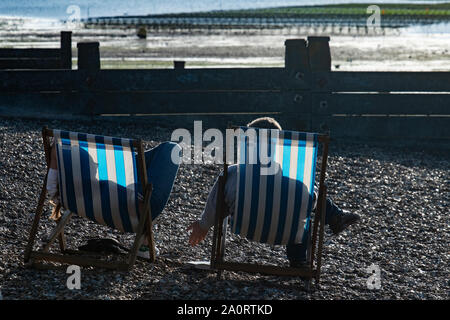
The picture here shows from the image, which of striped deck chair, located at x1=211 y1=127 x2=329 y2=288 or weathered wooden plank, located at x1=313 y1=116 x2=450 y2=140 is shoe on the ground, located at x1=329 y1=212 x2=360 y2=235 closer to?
striped deck chair, located at x1=211 y1=127 x2=329 y2=288

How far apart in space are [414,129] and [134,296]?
24.7 feet

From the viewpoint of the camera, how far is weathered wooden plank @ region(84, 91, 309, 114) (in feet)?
40.8

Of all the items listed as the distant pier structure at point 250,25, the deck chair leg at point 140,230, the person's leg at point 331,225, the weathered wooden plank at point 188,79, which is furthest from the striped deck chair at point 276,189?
the distant pier structure at point 250,25

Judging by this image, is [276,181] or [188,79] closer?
[276,181]

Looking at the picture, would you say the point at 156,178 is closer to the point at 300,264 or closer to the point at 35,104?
the point at 300,264

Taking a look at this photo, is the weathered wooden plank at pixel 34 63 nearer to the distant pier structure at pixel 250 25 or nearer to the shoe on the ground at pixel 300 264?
the shoe on the ground at pixel 300 264

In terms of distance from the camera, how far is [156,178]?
6.35 meters

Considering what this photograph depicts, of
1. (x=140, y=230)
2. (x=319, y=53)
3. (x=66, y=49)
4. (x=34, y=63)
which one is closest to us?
(x=140, y=230)

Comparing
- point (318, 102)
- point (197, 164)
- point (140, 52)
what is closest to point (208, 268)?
point (197, 164)

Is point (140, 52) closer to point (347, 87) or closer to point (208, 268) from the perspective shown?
point (347, 87)

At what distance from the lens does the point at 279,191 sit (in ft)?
19.4

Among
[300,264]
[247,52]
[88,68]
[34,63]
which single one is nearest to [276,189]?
[300,264]

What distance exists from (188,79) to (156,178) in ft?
20.4

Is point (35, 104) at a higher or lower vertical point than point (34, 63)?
lower
